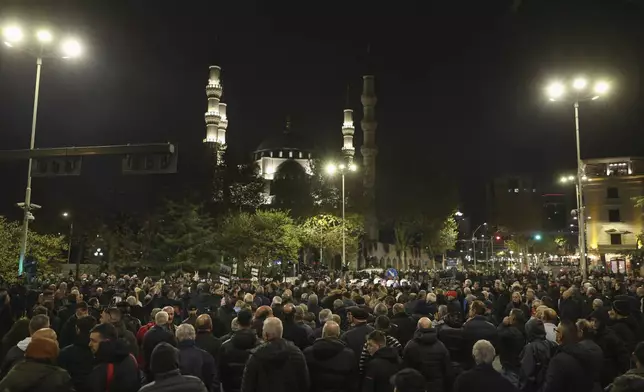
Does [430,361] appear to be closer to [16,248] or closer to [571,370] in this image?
[571,370]

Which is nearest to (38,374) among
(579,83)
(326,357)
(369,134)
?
(326,357)

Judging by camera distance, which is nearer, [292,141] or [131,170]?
[131,170]

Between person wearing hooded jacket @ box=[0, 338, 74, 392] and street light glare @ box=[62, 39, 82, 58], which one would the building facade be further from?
person wearing hooded jacket @ box=[0, 338, 74, 392]

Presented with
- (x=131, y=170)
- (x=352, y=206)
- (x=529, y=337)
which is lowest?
(x=529, y=337)

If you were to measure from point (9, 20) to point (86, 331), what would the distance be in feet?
46.6

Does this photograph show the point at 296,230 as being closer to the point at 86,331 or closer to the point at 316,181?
the point at 316,181

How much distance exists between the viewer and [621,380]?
405 cm

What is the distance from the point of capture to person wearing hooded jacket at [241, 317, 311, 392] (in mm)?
5520

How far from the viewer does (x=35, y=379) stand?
4312 mm

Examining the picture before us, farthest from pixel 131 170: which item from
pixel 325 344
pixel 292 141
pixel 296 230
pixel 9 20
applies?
pixel 292 141

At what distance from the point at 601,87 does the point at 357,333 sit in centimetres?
1872

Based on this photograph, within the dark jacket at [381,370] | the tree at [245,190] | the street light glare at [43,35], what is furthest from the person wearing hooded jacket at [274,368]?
the tree at [245,190]

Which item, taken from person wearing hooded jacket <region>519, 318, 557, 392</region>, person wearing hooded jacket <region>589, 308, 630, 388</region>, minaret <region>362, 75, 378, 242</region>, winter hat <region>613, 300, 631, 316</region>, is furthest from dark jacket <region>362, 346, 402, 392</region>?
minaret <region>362, 75, 378, 242</region>

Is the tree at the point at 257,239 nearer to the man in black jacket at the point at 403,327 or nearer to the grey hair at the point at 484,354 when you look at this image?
the man in black jacket at the point at 403,327
